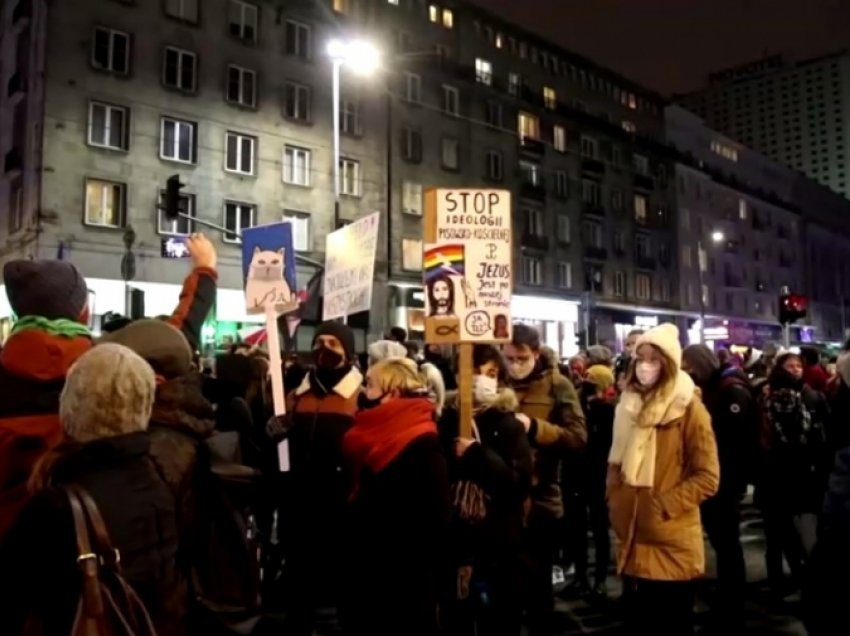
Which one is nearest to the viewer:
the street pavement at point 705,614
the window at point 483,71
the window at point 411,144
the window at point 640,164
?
the street pavement at point 705,614

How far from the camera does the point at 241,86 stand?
32.5m

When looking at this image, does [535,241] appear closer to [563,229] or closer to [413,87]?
[563,229]

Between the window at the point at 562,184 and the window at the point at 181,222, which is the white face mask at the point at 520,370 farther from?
the window at the point at 562,184

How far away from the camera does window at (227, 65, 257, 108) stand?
32.2 m

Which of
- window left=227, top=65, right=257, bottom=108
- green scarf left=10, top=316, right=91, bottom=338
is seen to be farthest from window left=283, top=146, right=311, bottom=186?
green scarf left=10, top=316, right=91, bottom=338

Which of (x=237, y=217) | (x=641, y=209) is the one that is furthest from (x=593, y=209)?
(x=237, y=217)

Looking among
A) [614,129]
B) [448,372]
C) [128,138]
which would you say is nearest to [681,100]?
[614,129]

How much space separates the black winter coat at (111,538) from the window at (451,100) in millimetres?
40229

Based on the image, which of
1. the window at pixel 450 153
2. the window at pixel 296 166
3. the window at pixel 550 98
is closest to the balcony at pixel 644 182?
the window at pixel 550 98

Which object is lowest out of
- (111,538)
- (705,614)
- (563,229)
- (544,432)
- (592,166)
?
(705,614)

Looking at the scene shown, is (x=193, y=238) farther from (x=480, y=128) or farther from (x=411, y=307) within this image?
(x=480, y=128)

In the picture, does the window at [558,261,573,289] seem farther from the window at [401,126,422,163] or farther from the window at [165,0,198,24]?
the window at [165,0,198,24]

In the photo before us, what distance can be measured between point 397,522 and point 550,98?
47.9 meters

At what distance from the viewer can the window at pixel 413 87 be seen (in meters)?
39.3
